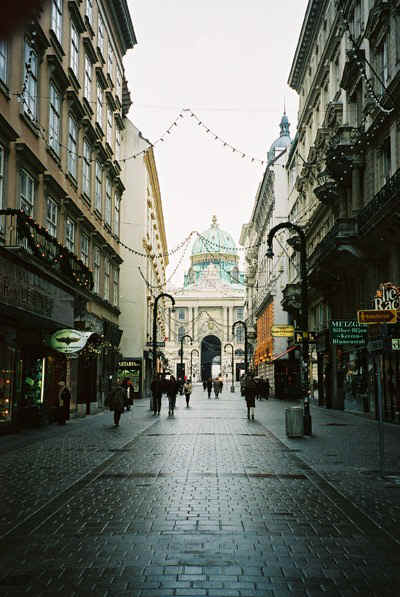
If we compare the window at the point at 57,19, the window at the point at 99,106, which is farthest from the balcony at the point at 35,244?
the window at the point at 99,106

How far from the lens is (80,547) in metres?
6.00

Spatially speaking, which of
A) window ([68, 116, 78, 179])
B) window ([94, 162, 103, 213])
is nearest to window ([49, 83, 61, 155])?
window ([68, 116, 78, 179])

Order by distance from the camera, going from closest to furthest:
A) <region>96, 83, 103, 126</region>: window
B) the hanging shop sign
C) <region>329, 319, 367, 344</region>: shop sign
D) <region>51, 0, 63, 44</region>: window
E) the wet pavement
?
the wet pavement
the hanging shop sign
<region>51, 0, 63, 44</region>: window
<region>329, 319, 367, 344</region>: shop sign
<region>96, 83, 103, 126</region>: window

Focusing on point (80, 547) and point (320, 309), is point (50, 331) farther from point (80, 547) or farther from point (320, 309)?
point (320, 309)

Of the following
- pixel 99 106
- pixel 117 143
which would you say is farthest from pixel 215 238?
pixel 99 106

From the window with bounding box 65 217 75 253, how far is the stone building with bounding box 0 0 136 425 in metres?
0.04

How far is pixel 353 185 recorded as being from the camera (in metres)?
27.2

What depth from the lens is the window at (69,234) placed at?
25094mm

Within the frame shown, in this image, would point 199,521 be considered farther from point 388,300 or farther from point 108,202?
point 108,202

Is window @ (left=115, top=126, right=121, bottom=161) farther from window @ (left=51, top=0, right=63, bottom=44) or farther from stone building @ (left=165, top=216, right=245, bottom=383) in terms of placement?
stone building @ (left=165, top=216, right=245, bottom=383)

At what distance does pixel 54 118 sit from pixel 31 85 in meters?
3.07

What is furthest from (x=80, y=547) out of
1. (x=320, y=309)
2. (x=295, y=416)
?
(x=320, y=309)

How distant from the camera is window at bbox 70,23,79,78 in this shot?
25.6 metres

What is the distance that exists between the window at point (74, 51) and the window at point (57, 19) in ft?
5.84
